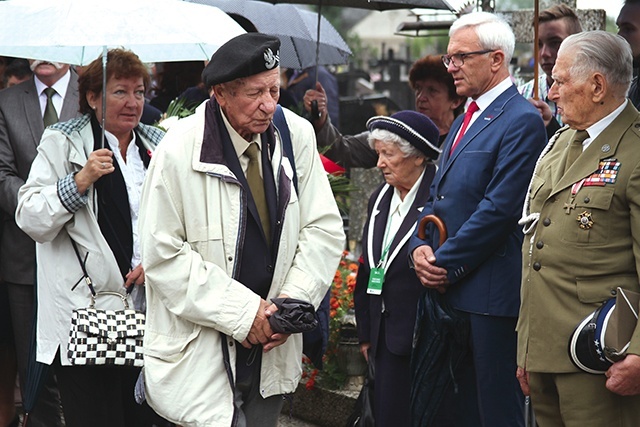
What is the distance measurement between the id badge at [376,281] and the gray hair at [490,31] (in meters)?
1.18

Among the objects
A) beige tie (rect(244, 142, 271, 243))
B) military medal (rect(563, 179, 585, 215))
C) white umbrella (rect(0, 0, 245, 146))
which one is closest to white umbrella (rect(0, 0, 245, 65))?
white umbrella (rect(0, 0, 245, 146))

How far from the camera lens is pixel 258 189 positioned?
13.7 feet

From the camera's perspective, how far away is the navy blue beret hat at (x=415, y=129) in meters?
5.18

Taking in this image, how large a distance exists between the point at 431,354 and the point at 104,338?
60.0 inches

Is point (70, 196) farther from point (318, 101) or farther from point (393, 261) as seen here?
point (318, 101)

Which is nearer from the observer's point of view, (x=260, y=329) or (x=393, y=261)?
(x=260, y=329)

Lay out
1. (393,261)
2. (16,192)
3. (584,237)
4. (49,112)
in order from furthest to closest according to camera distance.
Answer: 1. (49,112)
2. (16,192)
3. (393,261)
4. (584,237)

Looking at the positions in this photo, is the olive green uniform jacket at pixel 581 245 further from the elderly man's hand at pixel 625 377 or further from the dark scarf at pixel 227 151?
the dark scarf at pixel 227 151

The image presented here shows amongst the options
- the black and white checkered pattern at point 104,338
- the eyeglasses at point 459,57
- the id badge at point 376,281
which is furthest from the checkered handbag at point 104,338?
the eyeglasses at point 459,57

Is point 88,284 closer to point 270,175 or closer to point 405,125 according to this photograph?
point 270,175

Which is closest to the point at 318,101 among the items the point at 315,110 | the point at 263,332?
the point at 315,110

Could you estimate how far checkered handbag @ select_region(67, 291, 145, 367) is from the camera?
479cm

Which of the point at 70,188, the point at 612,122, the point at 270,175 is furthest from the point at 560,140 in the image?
the point at 70,188

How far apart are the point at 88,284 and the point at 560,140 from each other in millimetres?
2281
